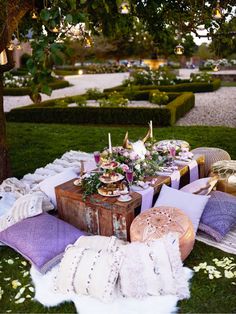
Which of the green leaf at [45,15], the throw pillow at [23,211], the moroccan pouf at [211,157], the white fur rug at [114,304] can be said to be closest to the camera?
the green leaf at [45,15]

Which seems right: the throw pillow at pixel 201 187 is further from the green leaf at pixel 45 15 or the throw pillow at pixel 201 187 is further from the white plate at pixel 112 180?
the green leaf at pixel 45 15

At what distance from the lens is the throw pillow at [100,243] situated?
12.3 ft

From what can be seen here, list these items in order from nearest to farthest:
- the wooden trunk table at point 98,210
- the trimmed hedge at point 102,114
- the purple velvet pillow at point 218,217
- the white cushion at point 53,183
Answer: the wooden trunk table at point 98,210
the purple velvet pillow at point 218,217
the white cushion at point 53,183
the trimmed hedge at point 102,114

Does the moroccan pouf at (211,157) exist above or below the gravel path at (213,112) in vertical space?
above

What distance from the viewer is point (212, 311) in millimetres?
3184

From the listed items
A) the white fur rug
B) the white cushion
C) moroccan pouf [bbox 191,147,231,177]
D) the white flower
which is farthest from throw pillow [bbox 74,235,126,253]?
moroccan pouf [bbox 191,147,231,177]

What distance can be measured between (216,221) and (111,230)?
1.26 m

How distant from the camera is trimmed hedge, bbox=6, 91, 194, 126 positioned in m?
10.5

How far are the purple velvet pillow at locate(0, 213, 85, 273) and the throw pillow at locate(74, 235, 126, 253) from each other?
18 cm

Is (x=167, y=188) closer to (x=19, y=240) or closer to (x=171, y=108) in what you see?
(x=19, y=240)

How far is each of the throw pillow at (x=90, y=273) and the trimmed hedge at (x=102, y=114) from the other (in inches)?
291

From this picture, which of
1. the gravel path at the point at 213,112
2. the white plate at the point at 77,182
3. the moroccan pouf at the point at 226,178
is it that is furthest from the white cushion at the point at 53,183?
the gravel path at the point at 213,112

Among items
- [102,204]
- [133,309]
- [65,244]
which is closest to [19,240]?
[65,244]

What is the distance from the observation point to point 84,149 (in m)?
8.16
